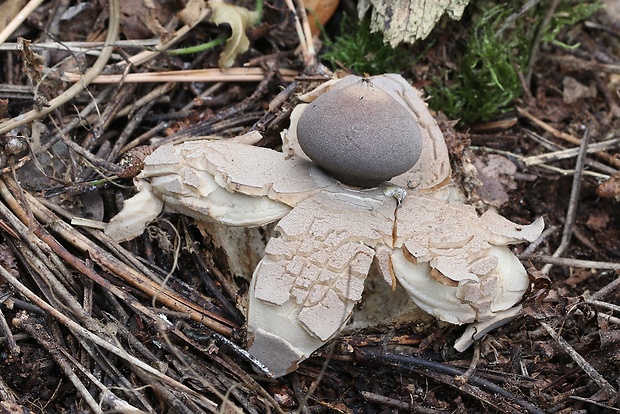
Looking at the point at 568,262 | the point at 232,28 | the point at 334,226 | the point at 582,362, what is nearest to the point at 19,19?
the point at 232,28

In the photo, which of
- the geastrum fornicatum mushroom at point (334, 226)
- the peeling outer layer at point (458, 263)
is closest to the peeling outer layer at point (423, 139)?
the geastrum fornicatum mushroom at point (334, 226)

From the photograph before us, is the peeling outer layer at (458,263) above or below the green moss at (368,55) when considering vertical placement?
below

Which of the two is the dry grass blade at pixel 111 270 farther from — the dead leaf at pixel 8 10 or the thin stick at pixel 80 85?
the dead leaf at pixel 8 10

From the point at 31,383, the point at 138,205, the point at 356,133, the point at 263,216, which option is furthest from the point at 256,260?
the point at 31,383

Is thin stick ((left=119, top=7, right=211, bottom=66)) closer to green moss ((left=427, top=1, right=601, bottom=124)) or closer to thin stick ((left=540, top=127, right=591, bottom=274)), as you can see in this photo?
green moss ((left=427, top=1, right=601, bottom=124))

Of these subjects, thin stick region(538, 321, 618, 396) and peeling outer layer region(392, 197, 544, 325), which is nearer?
peeling outer layer region(392, 197, 544, 325)

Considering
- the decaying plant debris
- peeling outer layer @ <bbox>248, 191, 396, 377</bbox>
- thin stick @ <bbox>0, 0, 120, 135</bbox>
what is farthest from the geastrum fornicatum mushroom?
thin stick @ <bbox>0, 0, 120, 135</bbox>
